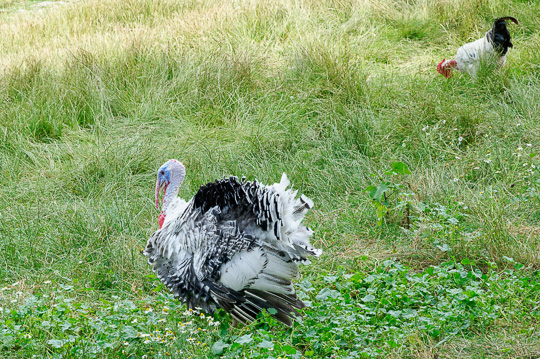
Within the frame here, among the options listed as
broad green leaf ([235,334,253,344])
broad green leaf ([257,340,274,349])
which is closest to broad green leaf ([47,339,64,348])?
broad green leaf ([235,334,253,344])

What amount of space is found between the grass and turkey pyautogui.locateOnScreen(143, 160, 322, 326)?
0.19 meters

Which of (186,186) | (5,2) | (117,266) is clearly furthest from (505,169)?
(5,2)

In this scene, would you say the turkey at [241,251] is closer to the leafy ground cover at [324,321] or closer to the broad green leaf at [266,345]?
the leafy ground cover at [324,321]

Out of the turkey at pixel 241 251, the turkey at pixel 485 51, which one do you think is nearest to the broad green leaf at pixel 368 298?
the turkey at pixel 241 251

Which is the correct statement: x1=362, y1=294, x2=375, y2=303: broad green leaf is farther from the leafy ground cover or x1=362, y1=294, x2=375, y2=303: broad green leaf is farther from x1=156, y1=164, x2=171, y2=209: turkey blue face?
x1=156, y1=164, x2=171, y2=209: turkey blue face

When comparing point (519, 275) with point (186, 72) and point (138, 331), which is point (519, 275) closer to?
point (138, 331)

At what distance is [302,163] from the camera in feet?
16.7

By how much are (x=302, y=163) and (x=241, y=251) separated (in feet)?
6.29

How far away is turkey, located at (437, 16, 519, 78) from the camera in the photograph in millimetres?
6352

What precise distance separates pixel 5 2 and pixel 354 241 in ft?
38.9

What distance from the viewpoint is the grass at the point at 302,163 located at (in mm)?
3232

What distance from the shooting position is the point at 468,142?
5328mm

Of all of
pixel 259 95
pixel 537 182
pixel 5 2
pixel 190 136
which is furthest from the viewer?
pixel 5 2

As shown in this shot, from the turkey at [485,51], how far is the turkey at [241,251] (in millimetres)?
3867
